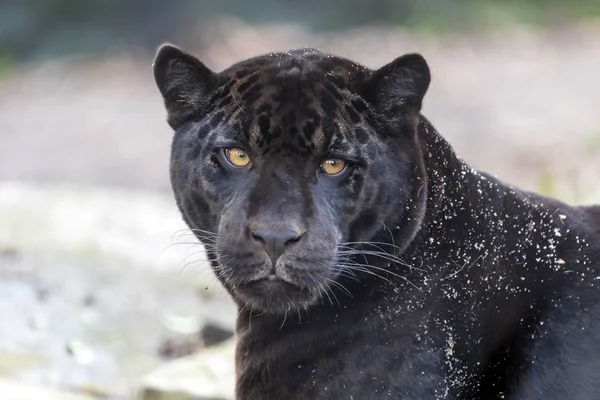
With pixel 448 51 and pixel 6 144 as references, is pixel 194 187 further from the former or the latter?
pixel 448 51

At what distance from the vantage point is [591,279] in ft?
11.5

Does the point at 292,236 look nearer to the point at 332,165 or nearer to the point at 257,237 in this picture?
the point at 257,237

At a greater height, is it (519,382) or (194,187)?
(194,187)

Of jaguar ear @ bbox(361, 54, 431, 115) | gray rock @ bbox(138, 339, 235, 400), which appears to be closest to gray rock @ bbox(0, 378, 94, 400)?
gray rock @ bbox(138, 339, 235, 400)

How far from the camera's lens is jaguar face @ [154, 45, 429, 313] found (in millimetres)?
3395

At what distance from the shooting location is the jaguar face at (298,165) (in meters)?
3.39

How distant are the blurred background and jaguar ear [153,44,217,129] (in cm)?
53

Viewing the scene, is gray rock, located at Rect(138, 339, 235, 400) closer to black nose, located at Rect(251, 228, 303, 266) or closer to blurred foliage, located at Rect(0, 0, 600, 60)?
black nose, located at Rect(251, 228, 303, 266)

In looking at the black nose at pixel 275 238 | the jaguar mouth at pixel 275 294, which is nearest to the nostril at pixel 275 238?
the black nose at pixel 275 238

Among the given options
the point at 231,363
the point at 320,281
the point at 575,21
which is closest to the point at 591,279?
the point at 320,281

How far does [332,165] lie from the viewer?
138 inches

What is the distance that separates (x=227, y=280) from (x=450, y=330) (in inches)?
32.7

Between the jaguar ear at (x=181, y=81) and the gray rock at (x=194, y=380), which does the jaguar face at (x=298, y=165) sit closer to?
the jaguar ear at (x=181, y=81)

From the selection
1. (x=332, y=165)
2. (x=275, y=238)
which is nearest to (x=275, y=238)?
(x=275, y=238)
